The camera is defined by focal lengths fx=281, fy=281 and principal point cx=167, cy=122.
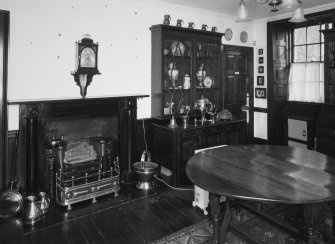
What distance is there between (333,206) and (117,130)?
9.24 feet

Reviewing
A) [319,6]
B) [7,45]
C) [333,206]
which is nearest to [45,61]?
[7,45]

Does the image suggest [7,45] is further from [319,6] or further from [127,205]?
[319,6]

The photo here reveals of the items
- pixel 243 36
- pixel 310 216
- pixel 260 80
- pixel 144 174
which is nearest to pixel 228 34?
pixel 243 36

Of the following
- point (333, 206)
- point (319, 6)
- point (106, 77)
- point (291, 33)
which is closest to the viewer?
point (333, 206)

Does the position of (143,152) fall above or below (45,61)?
below

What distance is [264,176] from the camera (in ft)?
6.82

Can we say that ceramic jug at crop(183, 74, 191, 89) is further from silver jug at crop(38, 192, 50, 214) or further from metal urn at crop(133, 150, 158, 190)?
silver jug at crop(38, 192, 50, 214)

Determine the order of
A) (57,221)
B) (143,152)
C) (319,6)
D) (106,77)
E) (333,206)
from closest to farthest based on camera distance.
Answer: (333,206), (57,221), (106,77), (143,152), (319,6)

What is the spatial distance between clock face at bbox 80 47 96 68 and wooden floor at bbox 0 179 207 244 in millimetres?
1766

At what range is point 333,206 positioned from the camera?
240 cm

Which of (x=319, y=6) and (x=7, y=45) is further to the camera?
(x=319, y=6)

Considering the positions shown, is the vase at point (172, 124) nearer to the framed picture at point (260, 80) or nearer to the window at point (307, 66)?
the framed picture at point (260, 80)

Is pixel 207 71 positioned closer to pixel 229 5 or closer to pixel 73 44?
pixel 229 5

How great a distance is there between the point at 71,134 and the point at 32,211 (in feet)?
3.60
